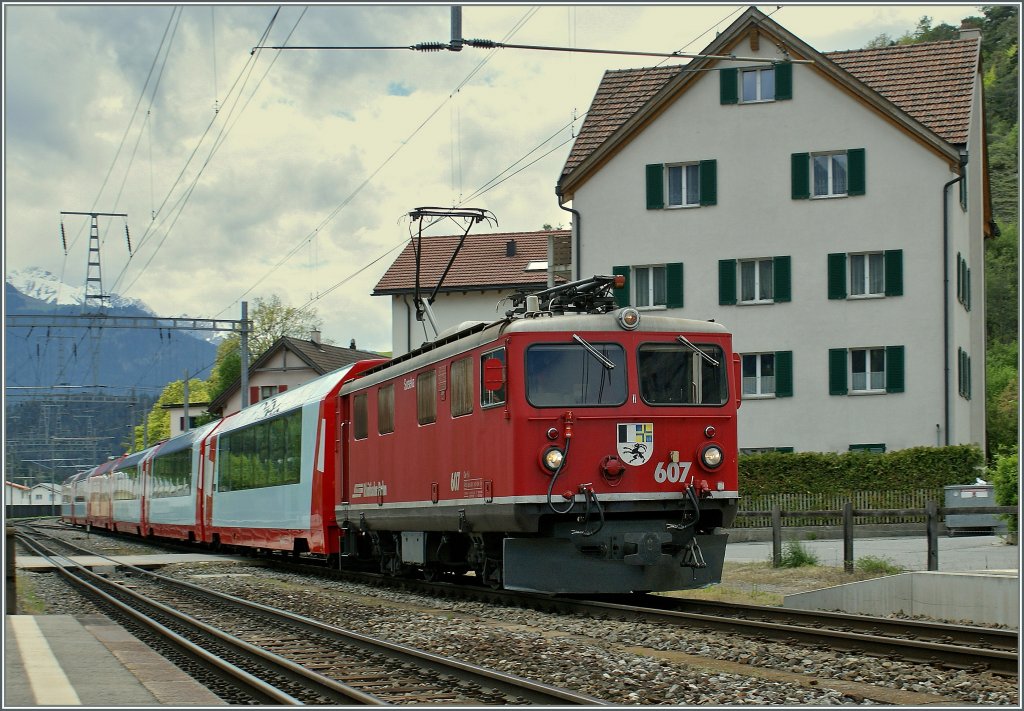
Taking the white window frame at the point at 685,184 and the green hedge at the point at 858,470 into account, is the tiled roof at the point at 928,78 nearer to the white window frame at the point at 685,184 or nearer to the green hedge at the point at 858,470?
the white window frame at the point at 685,184

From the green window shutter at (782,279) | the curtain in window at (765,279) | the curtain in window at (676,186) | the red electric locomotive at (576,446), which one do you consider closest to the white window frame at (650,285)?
the curtain in window at (676,186)

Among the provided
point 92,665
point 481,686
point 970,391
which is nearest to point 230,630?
point 92,665

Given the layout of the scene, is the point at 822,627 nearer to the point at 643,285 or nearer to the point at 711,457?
the point at 711,457

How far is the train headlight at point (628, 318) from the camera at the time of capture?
13578 mm

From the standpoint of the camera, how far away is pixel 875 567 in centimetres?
1644

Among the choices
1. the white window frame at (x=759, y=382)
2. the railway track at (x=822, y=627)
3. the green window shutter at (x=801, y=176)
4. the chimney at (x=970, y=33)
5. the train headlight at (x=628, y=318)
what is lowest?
the railway track at (x=822, y=627)

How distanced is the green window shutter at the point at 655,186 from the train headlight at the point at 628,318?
23.2 metres

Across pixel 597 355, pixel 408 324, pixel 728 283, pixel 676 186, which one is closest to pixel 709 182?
pixel 676 186

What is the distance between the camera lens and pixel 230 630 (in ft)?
43.7

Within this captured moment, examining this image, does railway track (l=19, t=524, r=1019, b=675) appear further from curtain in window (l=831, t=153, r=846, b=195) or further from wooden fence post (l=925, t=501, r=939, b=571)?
curtain in window (l=831, t=153, r=846, b=195)

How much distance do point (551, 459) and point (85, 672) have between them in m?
5.20

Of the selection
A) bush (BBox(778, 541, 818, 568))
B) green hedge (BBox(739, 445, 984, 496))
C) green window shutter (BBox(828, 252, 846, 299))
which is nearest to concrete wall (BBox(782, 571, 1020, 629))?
bush (BBox(778, 541, 818, 568))

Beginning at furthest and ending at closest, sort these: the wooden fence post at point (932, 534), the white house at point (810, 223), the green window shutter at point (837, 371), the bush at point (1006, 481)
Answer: the green window shutter at point (837, 371), the white house at point (810, 223), the bush at point (1006, 481), the wooden fence post at point (932, 534)

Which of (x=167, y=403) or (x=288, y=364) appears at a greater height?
(x=167, y=403)
